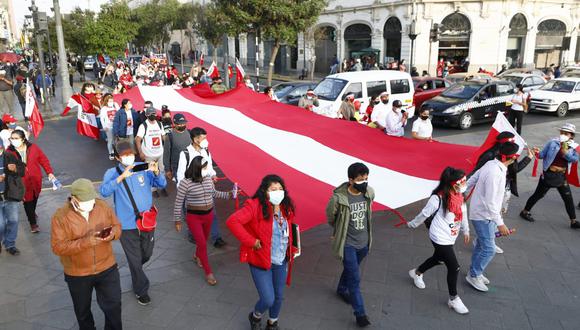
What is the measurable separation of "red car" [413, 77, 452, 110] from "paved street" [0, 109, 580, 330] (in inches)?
399

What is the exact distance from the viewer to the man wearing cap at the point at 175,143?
7480mm

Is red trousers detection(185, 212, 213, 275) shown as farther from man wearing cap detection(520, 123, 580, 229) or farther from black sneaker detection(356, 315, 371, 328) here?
man wearing cap detection(520, 123, 580, 229)

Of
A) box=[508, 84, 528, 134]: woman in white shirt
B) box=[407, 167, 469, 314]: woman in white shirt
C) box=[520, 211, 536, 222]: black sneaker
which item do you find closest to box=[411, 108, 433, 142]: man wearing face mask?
box=[520, 211, 536, 222]: black sneaker

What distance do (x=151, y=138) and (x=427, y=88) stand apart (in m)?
12.9

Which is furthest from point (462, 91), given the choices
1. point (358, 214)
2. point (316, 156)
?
point (358, 214)

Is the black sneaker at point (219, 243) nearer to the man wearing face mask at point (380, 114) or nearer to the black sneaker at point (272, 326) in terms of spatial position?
the black sneaker at point (272, 326)

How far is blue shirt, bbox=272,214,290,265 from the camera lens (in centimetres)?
423

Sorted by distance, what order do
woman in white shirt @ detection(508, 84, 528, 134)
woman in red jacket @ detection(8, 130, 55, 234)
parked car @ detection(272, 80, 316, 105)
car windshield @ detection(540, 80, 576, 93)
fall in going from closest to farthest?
woman in red jacket @ detection(8, 130, 55, 234) < woman in white shirt @ detection(508, 84, 528, 134) < parked car @ detection(272, 80, 316, 105) < car windshield @ detection(540, 80, 576, 93)

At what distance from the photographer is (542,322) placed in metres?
4.83

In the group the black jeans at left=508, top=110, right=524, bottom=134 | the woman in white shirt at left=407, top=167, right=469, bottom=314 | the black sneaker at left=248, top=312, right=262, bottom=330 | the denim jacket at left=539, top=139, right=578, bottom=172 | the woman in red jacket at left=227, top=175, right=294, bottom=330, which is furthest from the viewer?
the black jeans at left=508, top=110, right=524, bottom=134

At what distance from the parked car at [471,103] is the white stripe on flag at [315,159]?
837cm

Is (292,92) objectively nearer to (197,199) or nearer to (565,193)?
(565,193)

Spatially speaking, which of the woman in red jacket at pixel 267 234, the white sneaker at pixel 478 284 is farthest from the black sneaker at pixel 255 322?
the white sneaker at pixel 478 284

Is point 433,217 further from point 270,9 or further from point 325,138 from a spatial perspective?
point 270,9
